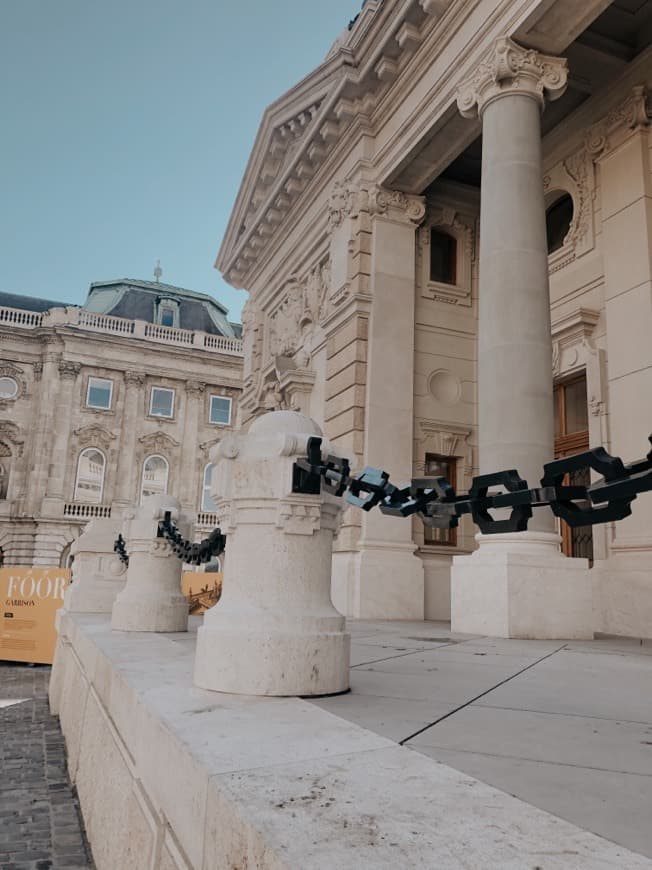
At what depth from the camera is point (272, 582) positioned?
11.3ft

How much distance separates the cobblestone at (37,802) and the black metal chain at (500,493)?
2284 mm

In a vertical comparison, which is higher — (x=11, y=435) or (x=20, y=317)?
(x=20, y=317)

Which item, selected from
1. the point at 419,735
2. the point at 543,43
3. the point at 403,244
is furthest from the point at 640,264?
the point at 419,735

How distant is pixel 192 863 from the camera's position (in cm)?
184

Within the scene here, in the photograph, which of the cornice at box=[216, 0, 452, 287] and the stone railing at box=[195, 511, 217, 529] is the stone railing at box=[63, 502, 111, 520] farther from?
the cornice at box=[216, 0, 452, 287]

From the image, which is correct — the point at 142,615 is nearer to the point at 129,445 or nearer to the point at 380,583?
the point at 380,583

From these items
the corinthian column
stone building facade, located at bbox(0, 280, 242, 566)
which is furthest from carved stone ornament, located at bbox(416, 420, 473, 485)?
stone building facade, located at bbox(0, 280, 242, 566)

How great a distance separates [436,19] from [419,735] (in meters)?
11.5

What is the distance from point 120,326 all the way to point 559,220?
33.9m

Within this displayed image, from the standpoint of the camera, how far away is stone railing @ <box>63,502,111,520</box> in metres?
37.8

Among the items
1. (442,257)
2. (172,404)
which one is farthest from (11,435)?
(442,257)

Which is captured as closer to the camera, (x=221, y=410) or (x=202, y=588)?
(x=202, y=588)

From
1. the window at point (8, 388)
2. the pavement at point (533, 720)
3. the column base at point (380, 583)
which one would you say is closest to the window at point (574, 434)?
the column base at point (380, 583)

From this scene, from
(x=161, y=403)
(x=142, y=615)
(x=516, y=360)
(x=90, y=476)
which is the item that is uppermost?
(x=161, y=403)
